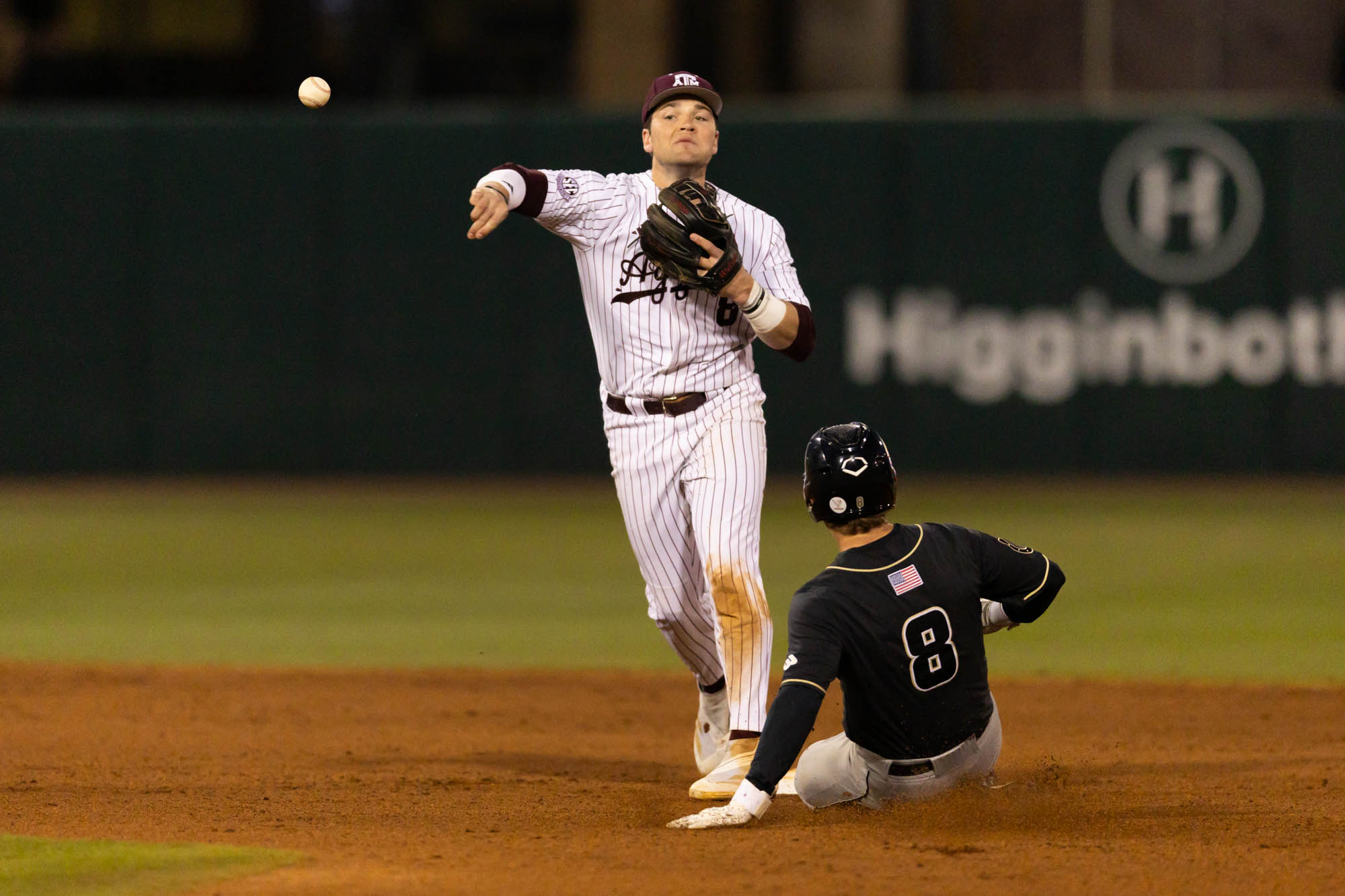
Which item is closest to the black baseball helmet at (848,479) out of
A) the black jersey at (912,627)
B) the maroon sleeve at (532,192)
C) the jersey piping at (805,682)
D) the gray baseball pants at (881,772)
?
the black jersey at (912,627)

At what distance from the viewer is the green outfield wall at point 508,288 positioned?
546 inches

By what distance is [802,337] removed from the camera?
497cm

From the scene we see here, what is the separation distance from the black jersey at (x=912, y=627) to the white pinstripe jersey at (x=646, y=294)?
904 millimetres

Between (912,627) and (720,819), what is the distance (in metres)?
0.66

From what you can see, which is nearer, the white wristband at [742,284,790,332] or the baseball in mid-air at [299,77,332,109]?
the white wristband at [742,284,790,332]

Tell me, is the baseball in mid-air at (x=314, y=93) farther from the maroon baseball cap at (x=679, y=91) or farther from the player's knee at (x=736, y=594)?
the player's knee at (x=736, y=594)

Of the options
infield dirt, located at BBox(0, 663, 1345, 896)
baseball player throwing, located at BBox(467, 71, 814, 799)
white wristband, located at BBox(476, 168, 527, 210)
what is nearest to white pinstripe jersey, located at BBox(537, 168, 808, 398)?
baseball player throwing, located at BBox(467, 71, 814, 799)

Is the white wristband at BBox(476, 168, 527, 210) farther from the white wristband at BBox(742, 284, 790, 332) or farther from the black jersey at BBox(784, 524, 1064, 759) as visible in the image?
the black jersey at BBox(784, 524, 1064, 759)

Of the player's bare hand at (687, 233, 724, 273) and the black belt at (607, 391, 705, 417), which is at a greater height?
the player's bare hand at (687, 233, 724, 273)

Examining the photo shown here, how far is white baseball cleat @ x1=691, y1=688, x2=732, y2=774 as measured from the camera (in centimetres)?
534

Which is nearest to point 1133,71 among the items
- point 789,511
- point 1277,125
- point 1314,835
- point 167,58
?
point 1277,125

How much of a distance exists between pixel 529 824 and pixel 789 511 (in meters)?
8.15

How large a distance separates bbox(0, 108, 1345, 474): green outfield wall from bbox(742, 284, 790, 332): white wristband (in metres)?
9.13

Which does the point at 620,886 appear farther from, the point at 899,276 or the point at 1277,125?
the point at 1277,125
